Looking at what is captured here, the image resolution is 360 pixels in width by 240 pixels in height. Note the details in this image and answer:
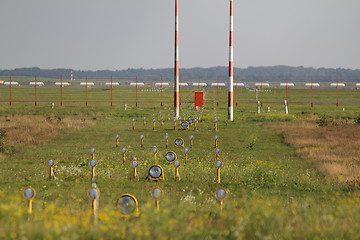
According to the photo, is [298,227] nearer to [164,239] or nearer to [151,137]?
[164,239]

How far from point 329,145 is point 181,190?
1586 centimetres

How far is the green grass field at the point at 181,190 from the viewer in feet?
34.1

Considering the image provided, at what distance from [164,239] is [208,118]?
140ft

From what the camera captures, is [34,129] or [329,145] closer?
[329,145]

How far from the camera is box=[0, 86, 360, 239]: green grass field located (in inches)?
410

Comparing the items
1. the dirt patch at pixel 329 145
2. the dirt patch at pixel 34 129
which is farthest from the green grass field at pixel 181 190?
the dirt patch at pixel 329 145

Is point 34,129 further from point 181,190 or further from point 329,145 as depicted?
point 181,190

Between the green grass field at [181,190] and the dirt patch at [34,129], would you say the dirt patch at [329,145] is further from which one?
the dirt patch at [34,129]

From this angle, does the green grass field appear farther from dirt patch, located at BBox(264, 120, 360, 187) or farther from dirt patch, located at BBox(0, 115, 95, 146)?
dirt patch, located at BBox(264, 120, 360, 187)

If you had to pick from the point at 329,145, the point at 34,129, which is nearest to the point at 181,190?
the point at 329,145

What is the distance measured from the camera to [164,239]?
8922 millimetres

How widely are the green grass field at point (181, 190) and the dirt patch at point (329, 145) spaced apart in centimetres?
64

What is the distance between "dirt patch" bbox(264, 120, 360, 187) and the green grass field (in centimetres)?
64

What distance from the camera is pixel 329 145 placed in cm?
3247
